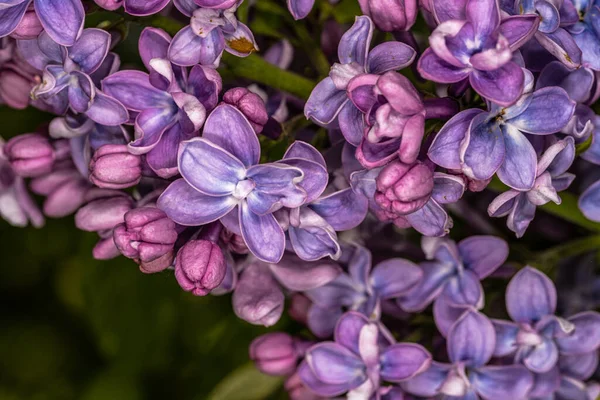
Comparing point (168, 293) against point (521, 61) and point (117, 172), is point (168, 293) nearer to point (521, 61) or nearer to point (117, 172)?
point (117, 172)

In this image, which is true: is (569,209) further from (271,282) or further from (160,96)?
(160,96)

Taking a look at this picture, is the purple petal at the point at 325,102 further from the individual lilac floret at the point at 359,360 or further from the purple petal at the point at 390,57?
the individual lilac floret at the point at 359,360

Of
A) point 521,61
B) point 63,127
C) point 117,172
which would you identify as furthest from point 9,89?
point 521,61

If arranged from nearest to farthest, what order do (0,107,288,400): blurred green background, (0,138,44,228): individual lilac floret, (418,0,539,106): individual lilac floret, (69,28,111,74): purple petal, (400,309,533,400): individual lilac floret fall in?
(418,0,539,106): individual lilac floret
(69,28,111,74): purple petal
(400,309,533,400): individual lilac floret
(0,138,44,228): individual lilac floret
(0,107,288,400): blurred green background

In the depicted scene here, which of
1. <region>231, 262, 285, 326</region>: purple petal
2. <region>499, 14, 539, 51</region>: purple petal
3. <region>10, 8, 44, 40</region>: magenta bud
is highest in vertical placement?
<region>499, 14, 539, 51</region>: purple petal

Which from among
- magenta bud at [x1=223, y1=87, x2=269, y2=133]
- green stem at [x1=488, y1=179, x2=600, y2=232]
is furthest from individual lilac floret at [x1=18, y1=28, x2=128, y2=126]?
green stem at [x1=488, y1=179, x2=600, y2=232]

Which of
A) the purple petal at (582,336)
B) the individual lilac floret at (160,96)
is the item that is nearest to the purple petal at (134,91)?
the individual lilac floret at (160,96)

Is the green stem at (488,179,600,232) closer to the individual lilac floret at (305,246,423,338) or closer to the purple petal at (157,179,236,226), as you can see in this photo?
the individual lilac floret at (305,246,423,338)
